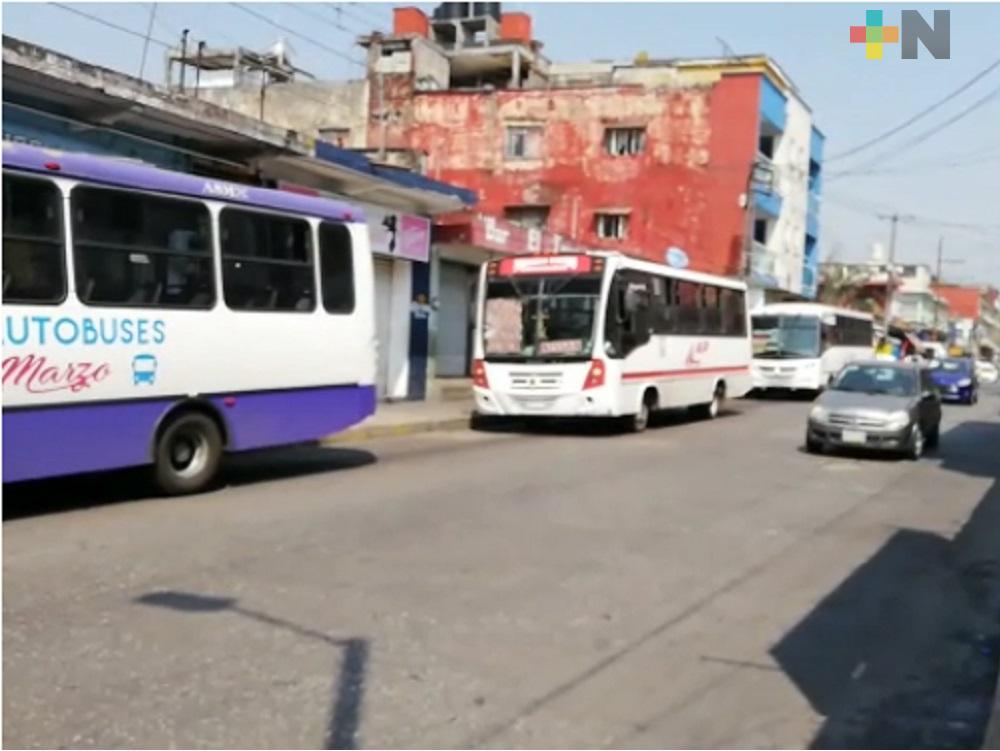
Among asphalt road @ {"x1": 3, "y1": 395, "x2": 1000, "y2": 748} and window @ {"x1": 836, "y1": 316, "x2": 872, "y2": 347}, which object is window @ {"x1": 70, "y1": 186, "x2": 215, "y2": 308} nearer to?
asphalt road @ {"x1": 3, "y1": 395, "x2": 1000, "y2": 748}

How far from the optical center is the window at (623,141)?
4412 centimetres

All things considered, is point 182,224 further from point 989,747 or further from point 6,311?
point 989,747

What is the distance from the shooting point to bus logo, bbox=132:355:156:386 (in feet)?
31.8

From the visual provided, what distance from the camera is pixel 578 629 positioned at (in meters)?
6.31

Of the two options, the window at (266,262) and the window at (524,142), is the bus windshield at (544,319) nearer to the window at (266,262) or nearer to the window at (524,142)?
the window at (266,262)

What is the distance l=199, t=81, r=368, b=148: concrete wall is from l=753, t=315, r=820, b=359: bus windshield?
1988cm

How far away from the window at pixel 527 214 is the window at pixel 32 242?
36.5 metres

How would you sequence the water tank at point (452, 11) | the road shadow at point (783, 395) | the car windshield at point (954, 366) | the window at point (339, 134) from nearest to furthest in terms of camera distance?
the road shadow at point (783, 395) < the car windshield at point (954, 366) < the window at point (339, 134) < the water tank at point (452, 11)

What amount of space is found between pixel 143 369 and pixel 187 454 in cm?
115

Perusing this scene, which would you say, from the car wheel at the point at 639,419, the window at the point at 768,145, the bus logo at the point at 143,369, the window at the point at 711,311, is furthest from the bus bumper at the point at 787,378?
the bus logo at the point at 143,369

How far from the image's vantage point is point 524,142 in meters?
44.9

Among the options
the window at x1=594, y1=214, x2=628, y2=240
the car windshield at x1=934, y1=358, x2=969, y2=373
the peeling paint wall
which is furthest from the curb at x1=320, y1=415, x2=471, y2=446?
the window at x1=594, y1=214, x2=628, y2=240

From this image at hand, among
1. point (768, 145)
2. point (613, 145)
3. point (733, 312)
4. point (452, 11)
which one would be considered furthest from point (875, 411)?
point (452, 11)

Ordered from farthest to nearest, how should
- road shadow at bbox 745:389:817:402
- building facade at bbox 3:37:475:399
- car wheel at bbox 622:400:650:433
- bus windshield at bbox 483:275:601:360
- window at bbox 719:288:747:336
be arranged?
road shadow at bbox 745:389:817:402, window at bbox 719:288:747:336, car wheel at bbox 622:400:650:433, bus windshield at bbox 483:275:601:360, building facade at bbox 3:37:475:399
